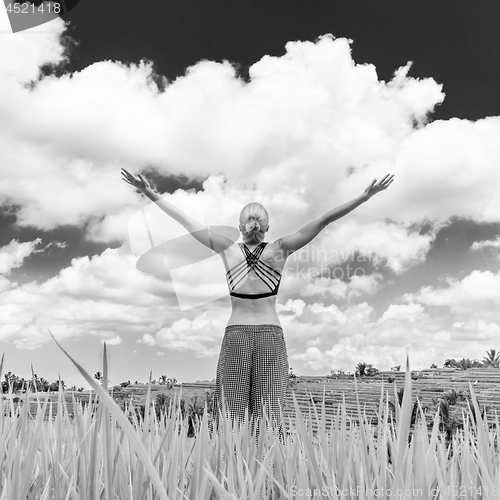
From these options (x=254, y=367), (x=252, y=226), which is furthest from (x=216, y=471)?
(x=252, y=226)

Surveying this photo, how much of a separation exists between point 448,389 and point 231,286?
414 cm

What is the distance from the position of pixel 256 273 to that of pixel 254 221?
37 centimetres

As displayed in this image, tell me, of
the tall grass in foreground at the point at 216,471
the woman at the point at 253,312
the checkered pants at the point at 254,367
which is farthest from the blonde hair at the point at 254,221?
the tall grass in foreground at the point at 216,471

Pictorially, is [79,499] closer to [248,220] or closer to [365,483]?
[365,483]

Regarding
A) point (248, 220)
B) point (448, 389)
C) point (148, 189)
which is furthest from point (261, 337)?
point (448, 389)

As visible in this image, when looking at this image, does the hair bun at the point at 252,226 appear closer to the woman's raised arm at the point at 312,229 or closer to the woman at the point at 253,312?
the woman at the point at 253,312

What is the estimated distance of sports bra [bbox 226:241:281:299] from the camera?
11.1 ft

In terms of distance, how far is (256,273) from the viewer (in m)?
3.41

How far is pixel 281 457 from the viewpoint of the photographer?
5.39 feet

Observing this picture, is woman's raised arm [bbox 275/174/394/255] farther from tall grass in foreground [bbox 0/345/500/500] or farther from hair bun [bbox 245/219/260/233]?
tall grass in foreground [bbox 0/345/500/500]

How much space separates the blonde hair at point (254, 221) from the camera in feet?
11.3

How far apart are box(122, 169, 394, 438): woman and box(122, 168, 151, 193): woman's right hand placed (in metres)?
0.32

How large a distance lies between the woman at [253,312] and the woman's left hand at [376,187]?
0.65 ft

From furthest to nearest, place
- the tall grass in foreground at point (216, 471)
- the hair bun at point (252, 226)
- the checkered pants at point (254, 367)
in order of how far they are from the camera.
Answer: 1. the hair bun at point (252, 226)
2. the checkered pants at point (254, 367)
3. the tall grass in foreground at point (216, 471)
